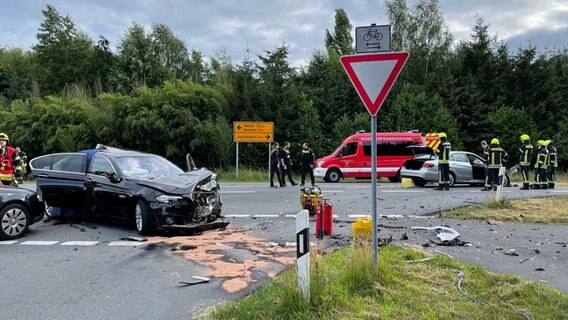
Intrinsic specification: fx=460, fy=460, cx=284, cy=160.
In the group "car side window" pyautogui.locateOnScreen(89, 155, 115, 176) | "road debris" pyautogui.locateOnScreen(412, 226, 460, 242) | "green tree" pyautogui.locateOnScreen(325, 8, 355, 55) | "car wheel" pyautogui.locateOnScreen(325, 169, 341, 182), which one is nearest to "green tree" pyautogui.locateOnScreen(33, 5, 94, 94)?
"green tree" pyautogui.locateOnScreen(325, 8, 355, 55)

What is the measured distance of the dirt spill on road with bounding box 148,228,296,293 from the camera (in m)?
5.87

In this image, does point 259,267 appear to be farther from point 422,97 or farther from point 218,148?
point 422,97

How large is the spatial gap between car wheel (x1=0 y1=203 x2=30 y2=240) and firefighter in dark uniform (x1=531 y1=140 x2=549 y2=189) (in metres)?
16.7

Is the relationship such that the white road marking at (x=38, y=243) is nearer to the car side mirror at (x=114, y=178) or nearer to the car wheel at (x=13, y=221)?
the car wheel at (x=13, y=221)

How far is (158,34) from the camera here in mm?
47438

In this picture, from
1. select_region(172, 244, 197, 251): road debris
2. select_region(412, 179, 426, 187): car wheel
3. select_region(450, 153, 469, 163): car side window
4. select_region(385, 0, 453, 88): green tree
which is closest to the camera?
select_region(172, 244, 197, 251): road debris

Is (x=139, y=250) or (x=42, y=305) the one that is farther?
(x=139, y=250)

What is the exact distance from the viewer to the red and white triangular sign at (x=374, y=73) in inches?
189

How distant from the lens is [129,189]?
8.66 m

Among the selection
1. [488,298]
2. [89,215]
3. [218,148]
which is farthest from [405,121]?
[488,298]

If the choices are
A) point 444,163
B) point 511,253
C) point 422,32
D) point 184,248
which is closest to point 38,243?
point 184,248

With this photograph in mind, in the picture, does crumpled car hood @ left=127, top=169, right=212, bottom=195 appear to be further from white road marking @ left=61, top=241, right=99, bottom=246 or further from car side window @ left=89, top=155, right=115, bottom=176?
white road marking @ left=61, top=241, right=99, bottom=246

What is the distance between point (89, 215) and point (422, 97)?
90.1 feet

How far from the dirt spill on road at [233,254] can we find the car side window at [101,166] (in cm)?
196
